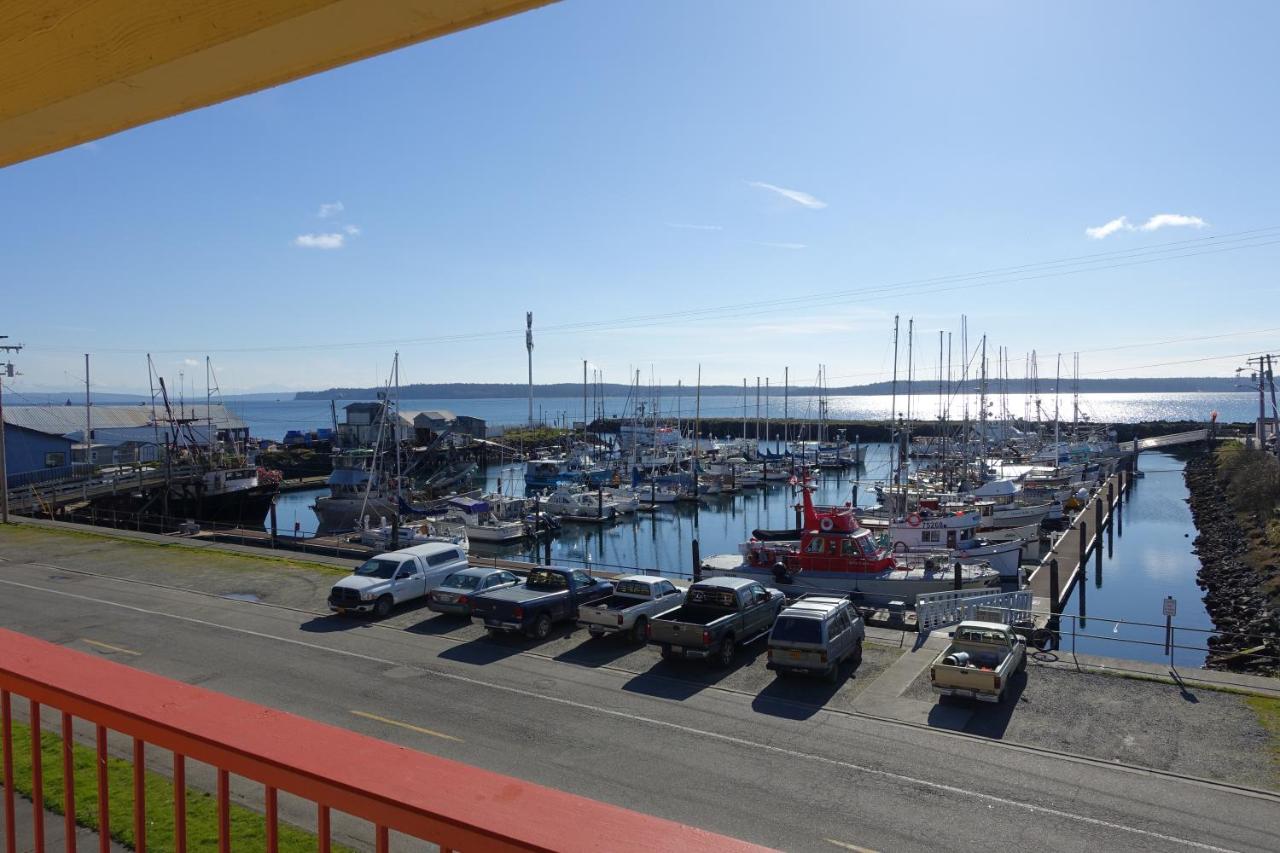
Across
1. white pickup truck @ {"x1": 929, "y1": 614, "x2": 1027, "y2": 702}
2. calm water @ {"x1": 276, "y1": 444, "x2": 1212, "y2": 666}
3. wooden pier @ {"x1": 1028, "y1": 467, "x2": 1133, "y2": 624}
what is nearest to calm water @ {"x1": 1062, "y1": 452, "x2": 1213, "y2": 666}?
calm water @ {"x1": 276, "y1": 444, "x2": 1212, "y2": 666}

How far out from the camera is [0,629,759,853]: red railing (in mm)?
1582

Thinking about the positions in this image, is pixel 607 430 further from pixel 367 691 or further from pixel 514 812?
pixel 514 812

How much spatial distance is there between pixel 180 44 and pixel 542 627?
1825 cm

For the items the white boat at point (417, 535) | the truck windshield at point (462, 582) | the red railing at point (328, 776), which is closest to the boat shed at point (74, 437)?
the white boat at point (417, 535)

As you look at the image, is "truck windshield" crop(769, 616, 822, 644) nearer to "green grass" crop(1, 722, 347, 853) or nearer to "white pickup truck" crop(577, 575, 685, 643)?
"white pickup truck" crop(577, 575, 685, 643)

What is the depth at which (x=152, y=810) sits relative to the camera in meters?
9.05

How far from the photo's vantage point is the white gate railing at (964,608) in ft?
67.8

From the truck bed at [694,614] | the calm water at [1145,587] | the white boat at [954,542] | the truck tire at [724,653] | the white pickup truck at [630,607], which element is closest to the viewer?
the truck tire at [724,653]

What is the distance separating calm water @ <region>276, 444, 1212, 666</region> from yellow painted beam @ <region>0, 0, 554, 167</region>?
994 inches

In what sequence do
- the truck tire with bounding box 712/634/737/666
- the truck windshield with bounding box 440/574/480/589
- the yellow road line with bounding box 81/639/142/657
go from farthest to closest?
the truck windshield with bounding box 440/574/480/589
the yellow road line with bounding box 81/639/142/657
the truck tire with bounding box 712/634/737/666

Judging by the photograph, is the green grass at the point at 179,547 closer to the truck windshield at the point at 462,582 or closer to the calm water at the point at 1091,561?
the truck windshield at the point at 462,582

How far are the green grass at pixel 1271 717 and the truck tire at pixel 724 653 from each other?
931 cm

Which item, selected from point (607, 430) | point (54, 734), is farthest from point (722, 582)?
point (607, 430)

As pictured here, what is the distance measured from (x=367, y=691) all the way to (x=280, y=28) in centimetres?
1523
